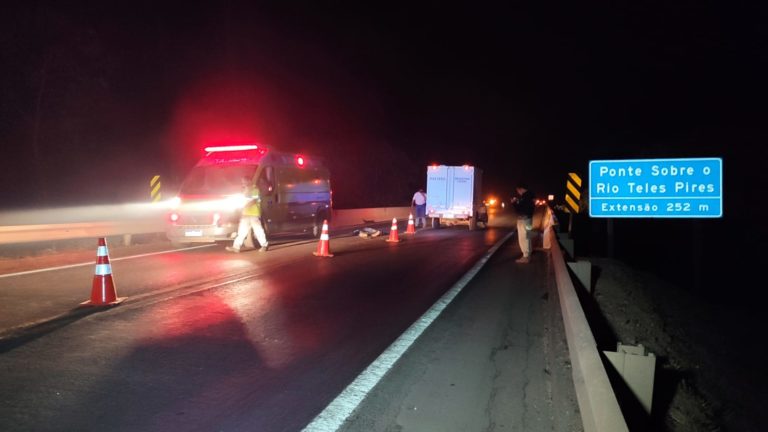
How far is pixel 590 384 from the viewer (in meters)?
3.41

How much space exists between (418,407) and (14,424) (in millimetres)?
2874

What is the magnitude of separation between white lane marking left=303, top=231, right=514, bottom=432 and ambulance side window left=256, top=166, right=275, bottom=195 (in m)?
7.85

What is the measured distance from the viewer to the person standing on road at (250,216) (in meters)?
13.2

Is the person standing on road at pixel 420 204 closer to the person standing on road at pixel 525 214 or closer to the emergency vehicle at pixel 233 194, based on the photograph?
the emergency vehicle at pixel 233 194

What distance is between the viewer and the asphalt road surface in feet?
13.5

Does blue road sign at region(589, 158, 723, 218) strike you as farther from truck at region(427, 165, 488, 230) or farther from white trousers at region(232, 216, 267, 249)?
truck at region(427, 165, 488, 230)

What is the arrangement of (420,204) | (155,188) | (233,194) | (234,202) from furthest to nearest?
1. (420,204)
2. (155,188)
3. (233,194)
4. (234,202)

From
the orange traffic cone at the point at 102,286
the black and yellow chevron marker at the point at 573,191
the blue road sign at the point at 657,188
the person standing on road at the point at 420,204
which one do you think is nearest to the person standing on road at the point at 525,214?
the blue road sign at the point at 657,188

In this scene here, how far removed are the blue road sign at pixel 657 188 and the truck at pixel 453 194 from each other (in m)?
13.4

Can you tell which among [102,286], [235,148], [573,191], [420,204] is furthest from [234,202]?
[420,204]

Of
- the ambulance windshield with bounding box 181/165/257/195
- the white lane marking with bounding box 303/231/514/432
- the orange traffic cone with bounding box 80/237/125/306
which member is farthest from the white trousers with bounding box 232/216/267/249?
the white lane marking with bounding box 303/231/514/432

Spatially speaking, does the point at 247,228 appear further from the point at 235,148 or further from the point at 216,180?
the point at 235,148

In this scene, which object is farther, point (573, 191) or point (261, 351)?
point (573, 191)

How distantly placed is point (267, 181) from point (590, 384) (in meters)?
12.4
